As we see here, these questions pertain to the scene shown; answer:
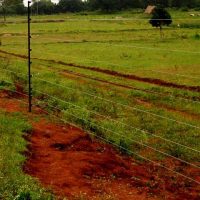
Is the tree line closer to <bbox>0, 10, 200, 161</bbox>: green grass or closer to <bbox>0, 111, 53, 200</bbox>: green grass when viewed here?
<bbox>0, 10, 200, 161</bbox>: green grass

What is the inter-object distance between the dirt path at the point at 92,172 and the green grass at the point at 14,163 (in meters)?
0.24

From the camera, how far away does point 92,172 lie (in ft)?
29.6

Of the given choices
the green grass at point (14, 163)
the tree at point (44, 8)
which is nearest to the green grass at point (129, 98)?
the green grass at point (14, 163)

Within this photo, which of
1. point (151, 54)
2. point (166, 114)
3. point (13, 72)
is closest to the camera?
point (166, 114)

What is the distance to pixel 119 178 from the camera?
8.91m

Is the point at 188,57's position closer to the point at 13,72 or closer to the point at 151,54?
the point at 151,54

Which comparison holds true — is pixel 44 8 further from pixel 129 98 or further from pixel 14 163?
pixel 14 163

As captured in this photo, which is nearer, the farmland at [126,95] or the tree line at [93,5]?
the farmland at [126,95]

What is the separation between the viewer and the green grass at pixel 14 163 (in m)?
7.23

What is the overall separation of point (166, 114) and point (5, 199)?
7748 mm

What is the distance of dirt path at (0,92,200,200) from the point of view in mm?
8156

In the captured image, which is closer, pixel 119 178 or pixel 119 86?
pixel 119 178

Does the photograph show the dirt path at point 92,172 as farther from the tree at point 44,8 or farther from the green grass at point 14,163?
the tree at point 44,8

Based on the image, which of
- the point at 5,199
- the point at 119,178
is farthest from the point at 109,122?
the point at 5,199
